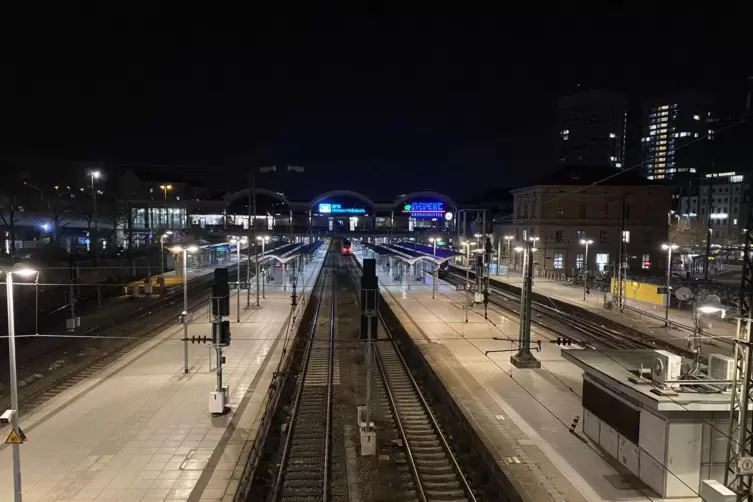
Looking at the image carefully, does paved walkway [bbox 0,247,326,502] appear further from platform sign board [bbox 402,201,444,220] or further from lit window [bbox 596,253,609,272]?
platform sign board [bbox 402,201,444,220]

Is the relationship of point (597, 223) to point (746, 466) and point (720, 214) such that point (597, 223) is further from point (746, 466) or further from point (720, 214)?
point (720, 214)

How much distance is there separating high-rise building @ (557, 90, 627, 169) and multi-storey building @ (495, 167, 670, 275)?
91.7 meters

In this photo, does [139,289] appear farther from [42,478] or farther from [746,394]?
[746,394]

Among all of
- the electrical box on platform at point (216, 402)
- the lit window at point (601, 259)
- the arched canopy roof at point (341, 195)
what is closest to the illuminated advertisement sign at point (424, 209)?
the arched canopy roof at point (341, 195)

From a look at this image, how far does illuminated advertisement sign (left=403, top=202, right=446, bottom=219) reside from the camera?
7075 centimetres

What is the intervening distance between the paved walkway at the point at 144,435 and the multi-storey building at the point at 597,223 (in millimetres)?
36726

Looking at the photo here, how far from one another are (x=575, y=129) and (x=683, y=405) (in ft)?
475

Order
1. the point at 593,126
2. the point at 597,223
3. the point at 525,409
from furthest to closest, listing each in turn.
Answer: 1. the point at 593,126
2. the point at 597,223
3. the point at 525,409

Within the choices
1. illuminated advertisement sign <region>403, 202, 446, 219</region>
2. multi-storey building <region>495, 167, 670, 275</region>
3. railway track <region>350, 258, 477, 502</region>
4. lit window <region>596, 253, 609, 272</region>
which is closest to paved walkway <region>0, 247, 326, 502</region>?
railway track <region>350, 258, 477, 502</region>

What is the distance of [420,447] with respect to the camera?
1181 cm

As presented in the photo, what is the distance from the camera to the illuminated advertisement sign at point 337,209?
227ft

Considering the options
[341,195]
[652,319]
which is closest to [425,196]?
[341,195]

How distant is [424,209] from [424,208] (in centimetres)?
16

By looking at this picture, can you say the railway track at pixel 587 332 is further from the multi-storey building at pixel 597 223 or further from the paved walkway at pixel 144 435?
the multi-storey building at pixel 597 223
